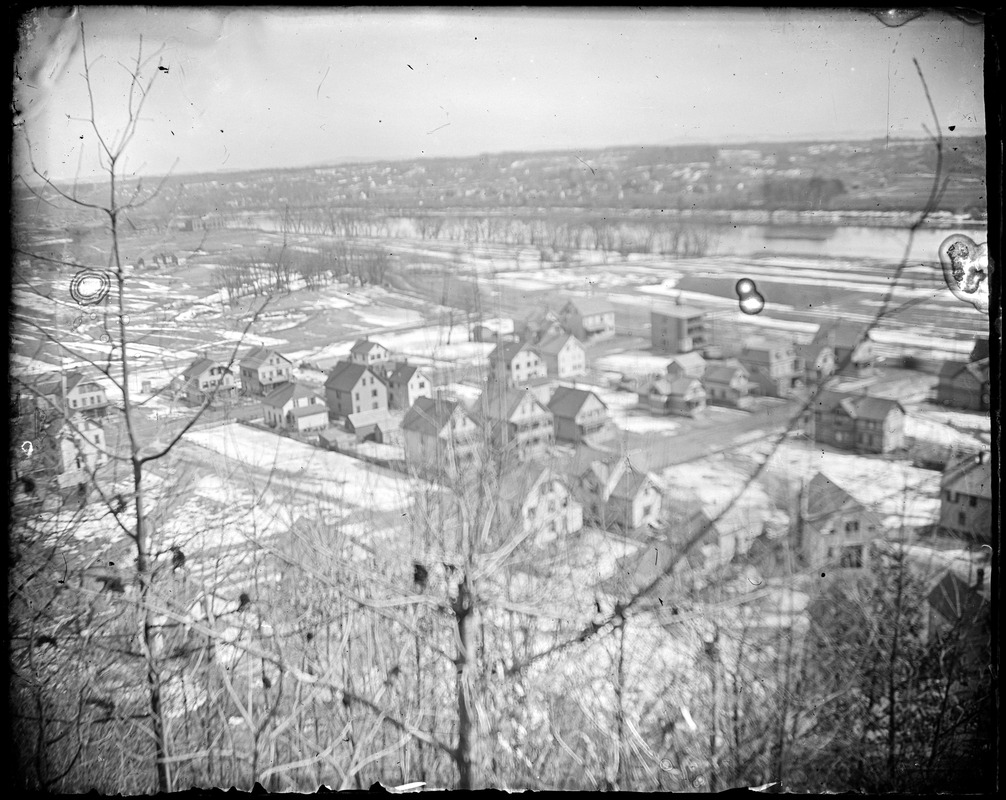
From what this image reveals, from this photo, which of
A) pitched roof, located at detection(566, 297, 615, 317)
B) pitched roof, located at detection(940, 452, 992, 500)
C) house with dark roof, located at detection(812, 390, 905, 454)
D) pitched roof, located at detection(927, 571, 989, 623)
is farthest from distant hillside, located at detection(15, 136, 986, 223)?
pitched roof, located at detection(927, 571, 989, 623)

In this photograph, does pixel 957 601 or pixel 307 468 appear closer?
pixel 957 601

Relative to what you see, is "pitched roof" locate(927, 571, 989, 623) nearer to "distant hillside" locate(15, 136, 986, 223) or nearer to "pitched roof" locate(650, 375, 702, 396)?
"pitched roof" locate(650, 375, 702, 396)

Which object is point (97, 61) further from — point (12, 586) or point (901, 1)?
point (901, 1)

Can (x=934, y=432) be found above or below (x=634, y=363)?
below

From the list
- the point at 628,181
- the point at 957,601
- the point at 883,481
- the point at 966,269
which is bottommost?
the point at 957,601

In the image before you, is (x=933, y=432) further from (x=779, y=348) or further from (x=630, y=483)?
(x=630, y=483)

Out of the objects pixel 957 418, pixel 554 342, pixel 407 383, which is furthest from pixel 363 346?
pixel 957 418

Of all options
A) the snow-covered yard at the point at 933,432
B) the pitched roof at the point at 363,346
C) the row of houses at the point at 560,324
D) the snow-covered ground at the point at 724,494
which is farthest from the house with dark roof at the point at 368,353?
the snow-covered yard at the point at 933,432
